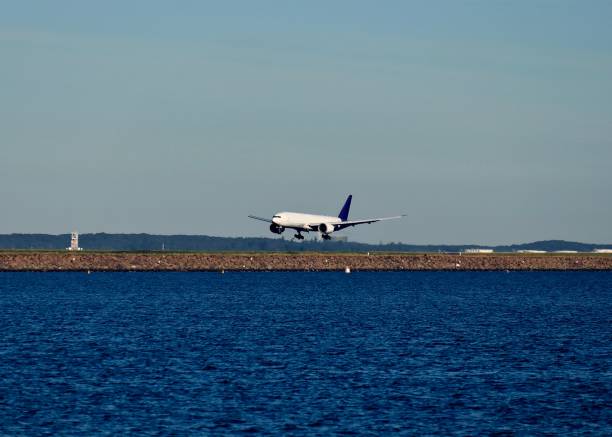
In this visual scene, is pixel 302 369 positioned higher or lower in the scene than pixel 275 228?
lower

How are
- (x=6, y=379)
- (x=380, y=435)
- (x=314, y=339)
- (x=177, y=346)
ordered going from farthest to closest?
(x=314, y=339)
(x=177, y=346)
(x=6, y=379)
(x=380, y=435)

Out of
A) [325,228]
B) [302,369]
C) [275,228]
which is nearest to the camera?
[302,369]

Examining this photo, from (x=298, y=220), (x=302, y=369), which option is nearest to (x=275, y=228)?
(x=298, y=220)

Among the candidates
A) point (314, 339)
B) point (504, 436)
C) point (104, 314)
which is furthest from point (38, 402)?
point (104, 314)

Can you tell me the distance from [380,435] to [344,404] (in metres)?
7.04

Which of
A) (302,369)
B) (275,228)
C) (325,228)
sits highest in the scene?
(325,228)

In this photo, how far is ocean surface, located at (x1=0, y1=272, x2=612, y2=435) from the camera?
4631 centimetres

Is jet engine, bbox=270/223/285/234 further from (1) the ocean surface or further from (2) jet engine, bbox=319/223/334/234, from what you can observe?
(1) the ocean surface

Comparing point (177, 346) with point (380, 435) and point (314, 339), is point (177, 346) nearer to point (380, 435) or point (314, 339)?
point (314, 339)

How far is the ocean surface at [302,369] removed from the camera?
4631 centimetres

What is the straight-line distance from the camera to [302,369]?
206 ft

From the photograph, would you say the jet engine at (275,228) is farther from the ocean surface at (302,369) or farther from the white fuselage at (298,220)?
the ocean surface at (302,369)

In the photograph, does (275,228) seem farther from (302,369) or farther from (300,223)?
(302,369)

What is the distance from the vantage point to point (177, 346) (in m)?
75.4
